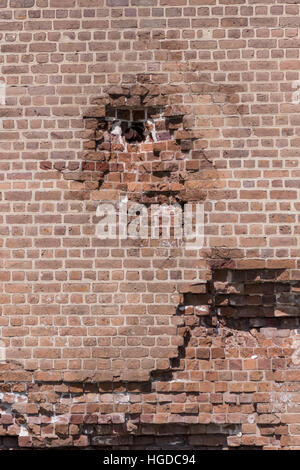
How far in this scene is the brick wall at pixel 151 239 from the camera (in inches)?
139

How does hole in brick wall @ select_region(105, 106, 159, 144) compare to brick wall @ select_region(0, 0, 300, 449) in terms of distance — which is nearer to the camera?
brick wall @ select_region(0, 0, 300, 449)

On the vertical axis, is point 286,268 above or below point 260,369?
above

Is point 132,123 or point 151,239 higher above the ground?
point 132,123

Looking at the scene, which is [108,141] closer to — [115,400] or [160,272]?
[160,272]

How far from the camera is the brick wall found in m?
3.53

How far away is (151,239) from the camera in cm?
360

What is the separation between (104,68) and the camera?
359 centimetres

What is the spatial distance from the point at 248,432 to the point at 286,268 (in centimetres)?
138

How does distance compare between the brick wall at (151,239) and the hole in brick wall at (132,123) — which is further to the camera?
the hole in brick wall at (132,123)

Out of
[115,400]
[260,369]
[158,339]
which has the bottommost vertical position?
[115,400]

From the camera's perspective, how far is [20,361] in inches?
139

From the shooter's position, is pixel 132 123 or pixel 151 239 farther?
pixel 132 123
